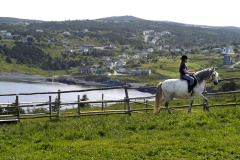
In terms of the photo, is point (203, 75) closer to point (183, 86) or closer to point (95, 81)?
point (183, 86)

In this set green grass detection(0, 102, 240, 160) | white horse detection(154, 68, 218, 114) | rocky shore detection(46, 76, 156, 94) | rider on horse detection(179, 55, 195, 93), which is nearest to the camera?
green grass detection(0, 102, 240, 160)

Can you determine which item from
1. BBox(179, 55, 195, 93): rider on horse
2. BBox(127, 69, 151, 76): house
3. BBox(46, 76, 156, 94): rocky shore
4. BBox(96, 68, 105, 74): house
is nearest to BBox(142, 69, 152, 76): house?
BBox(127, 69, 151, 76): house

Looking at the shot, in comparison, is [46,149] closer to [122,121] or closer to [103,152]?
[103,152]

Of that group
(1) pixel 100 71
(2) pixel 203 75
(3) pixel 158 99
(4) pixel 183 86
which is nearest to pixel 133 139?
(3) pixel 158 99

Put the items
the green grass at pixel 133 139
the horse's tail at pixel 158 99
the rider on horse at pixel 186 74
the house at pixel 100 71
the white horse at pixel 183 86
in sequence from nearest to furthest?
the green grass at pixel 133 139
the rider on horse at pixel 186 74
the white horse at pixel 183 86
the horse's tail at pixel 158 99
the house at pixel 100 71

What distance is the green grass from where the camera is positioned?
8195 mm

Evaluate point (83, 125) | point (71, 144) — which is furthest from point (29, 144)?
point (83, 125)

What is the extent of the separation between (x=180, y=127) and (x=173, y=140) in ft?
4.66

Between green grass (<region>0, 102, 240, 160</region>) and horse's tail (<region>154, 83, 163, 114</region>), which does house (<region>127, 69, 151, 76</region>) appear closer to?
horse's tail (<region>154, 83, 163, 114</region>)

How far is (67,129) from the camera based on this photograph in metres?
11.9

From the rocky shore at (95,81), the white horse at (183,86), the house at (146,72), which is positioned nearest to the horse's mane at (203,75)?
the white horse at (183,86)

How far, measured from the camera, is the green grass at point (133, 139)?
26.9ft

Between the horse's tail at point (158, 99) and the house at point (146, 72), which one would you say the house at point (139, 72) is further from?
the horse's tail at point (158, 99)

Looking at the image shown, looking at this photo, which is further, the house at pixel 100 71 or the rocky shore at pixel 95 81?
the house at pixel 100 71
